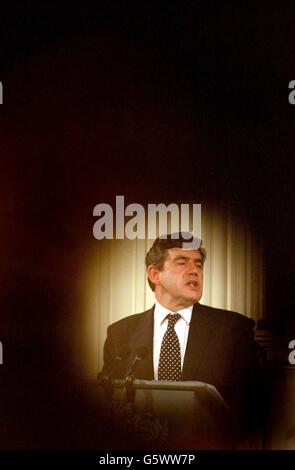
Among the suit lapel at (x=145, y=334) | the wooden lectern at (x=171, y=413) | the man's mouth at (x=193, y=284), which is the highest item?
the man's mouth at (x=193, y=284)

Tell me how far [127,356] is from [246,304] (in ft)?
1.85

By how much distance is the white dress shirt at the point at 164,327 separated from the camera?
3.26 metres

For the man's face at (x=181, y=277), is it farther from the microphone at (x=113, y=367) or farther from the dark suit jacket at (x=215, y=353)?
the microphone at (x=113, y=367)

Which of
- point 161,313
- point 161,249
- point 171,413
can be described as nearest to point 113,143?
point 161,249

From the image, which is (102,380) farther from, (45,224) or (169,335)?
(45,224)

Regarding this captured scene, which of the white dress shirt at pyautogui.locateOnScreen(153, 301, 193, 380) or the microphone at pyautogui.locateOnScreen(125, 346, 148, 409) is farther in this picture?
the white dress shirt at pyautogui.locateOnScreen(153, 301, 193, 380)

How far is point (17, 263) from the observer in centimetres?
338

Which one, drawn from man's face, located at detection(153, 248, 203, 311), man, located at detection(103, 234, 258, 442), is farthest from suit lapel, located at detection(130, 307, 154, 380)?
man's face, located at detection(153, 248, 203, 311)

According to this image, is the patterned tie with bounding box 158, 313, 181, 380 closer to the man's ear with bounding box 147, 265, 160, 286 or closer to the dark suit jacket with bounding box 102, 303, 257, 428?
the dark suit jacket with bounding box 102, 303, 257, 428

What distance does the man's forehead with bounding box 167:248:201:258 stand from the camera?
3254mm

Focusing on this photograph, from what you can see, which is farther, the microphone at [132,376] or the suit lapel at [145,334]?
the suit lapel at [145,334]

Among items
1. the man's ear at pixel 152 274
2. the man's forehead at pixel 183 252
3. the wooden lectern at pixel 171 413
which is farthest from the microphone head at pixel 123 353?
the man's forehead at pixel 183 252
